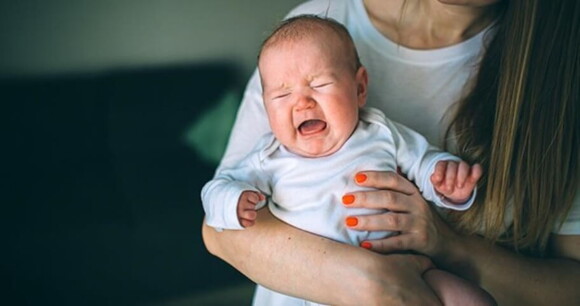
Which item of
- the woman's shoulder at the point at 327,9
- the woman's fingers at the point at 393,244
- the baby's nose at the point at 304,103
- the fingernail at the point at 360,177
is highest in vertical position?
the woman's shoulder at the point at 327,9

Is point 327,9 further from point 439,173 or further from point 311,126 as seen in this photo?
point 439,173

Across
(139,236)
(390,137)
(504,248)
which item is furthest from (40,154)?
(504,248)

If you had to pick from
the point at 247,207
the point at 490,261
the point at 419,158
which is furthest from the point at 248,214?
the point at 490,261

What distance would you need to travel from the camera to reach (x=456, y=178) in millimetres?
1030

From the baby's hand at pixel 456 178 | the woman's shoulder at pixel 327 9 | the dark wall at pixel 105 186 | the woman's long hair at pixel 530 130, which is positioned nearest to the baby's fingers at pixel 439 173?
the baby's hand at pixel 456 178

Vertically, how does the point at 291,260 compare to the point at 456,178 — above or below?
below

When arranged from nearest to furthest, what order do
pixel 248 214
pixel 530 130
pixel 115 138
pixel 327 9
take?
pixel 248 214
pixel 530 130
pixel 327 9
pixel 115 138

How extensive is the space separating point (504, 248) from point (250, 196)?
0.40 meters

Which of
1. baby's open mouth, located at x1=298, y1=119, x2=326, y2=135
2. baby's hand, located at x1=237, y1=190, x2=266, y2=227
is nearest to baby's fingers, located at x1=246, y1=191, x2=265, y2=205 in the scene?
baby's hand, located at x1=237, y1=190, x2=266, y2=227

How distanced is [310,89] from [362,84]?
3.8 inches

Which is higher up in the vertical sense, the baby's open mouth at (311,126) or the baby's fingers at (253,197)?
the baby's open mouth at (311,126)

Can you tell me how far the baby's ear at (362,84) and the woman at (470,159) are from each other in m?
0.08

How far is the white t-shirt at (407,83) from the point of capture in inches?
47.1

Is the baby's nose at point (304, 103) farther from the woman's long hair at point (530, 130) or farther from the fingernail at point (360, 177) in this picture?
the woman's long hair at point (530, 130)
